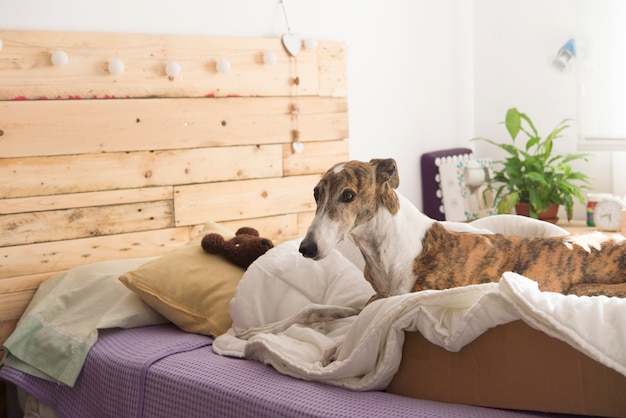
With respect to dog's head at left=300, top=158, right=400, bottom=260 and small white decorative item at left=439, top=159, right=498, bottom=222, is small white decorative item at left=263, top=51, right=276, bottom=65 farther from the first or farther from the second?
dog's head at left=300, top=158, right=400, bottom=260

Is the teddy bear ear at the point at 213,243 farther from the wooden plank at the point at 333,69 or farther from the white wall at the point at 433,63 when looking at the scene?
the wooden plank at the point at 333,69

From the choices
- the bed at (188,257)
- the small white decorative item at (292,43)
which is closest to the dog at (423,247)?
the bed at (188,257)

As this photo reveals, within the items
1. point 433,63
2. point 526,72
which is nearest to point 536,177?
point 526,72

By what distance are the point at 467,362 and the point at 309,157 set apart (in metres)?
1.90

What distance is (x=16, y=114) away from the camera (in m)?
2.78

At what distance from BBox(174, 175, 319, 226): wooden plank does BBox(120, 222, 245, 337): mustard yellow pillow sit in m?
0.58

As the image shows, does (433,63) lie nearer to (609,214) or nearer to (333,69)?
(333,69)

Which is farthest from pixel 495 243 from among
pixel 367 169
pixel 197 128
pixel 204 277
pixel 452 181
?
pixel 452 181

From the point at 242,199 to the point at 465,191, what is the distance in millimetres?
1306

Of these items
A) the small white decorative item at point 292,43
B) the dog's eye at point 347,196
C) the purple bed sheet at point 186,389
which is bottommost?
the purple bed sheet at point 186,389

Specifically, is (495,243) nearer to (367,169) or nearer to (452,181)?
(367,169)

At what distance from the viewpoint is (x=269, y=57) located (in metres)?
3.36

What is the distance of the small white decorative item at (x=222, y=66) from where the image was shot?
10.6 feet

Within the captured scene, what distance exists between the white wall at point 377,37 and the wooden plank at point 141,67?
61mm
